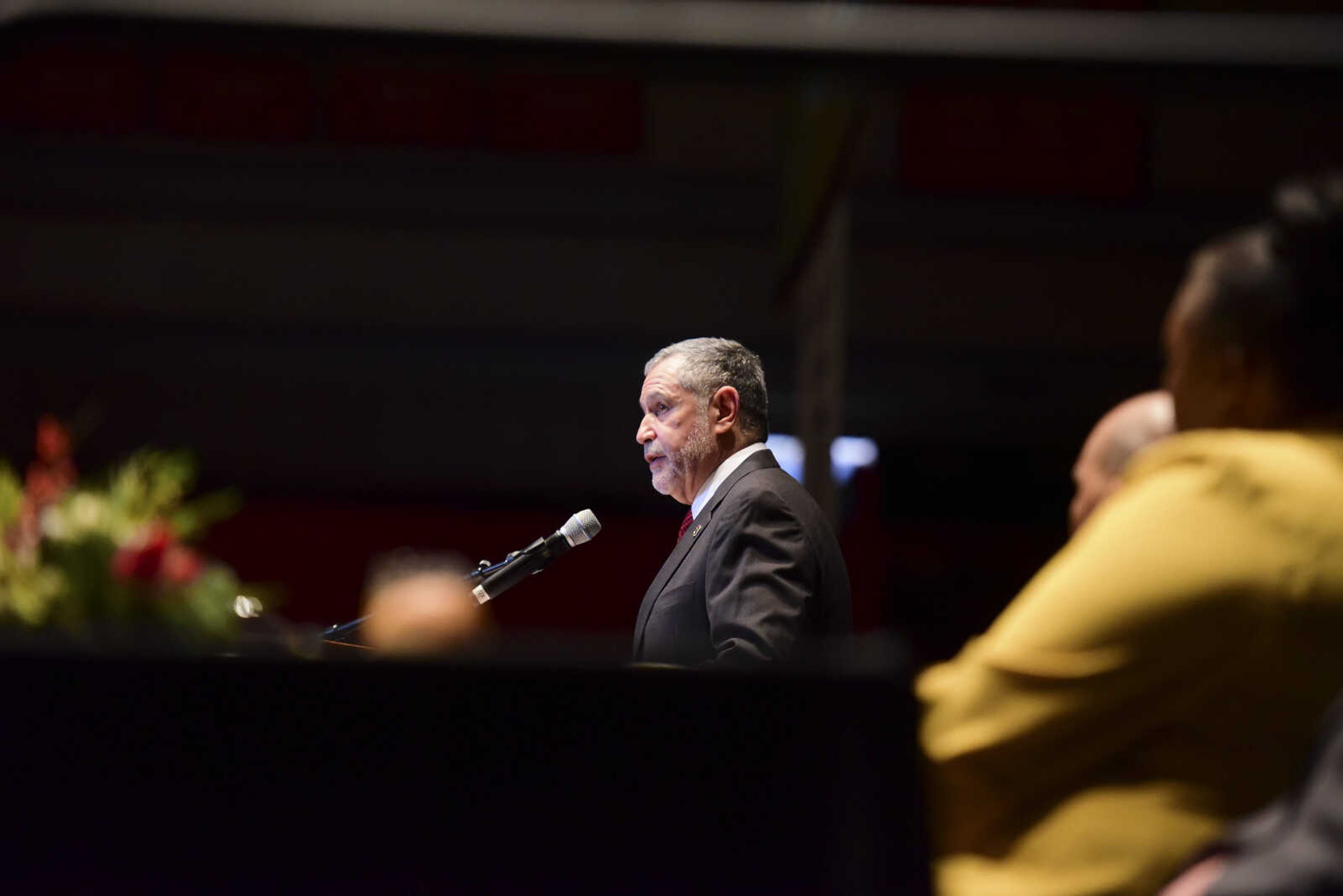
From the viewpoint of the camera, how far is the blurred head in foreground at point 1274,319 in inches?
40.2

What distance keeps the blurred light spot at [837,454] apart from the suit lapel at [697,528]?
0.13ft

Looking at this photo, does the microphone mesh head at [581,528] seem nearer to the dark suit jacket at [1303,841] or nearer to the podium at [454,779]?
the podium at [454,779]

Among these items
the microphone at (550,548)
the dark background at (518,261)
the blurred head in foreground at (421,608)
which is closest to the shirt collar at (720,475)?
the microphone at (550,548)

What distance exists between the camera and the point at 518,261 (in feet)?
24.1

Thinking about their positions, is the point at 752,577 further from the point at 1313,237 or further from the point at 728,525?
the point at 1313,237

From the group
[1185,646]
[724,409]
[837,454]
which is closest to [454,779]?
[1185,646]

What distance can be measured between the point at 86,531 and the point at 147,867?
30cm

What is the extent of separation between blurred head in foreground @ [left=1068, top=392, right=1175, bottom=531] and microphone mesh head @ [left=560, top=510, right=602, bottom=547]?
0.64 metres

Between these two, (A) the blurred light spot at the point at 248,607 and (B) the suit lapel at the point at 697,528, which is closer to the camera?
(A) the blurred light spot at the point at 248,607

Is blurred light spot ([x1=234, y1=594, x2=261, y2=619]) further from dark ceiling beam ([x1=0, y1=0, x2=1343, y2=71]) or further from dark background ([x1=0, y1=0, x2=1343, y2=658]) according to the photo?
dark background ([x1=0, y1=0, x2=1343, y2=658])

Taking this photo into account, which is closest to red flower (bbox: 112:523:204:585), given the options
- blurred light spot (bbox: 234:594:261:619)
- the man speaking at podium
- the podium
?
the podium

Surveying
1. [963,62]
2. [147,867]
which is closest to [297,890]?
[147,867]

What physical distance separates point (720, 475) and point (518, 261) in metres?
5.71

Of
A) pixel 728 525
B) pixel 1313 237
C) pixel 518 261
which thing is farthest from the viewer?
pixel 518 261
